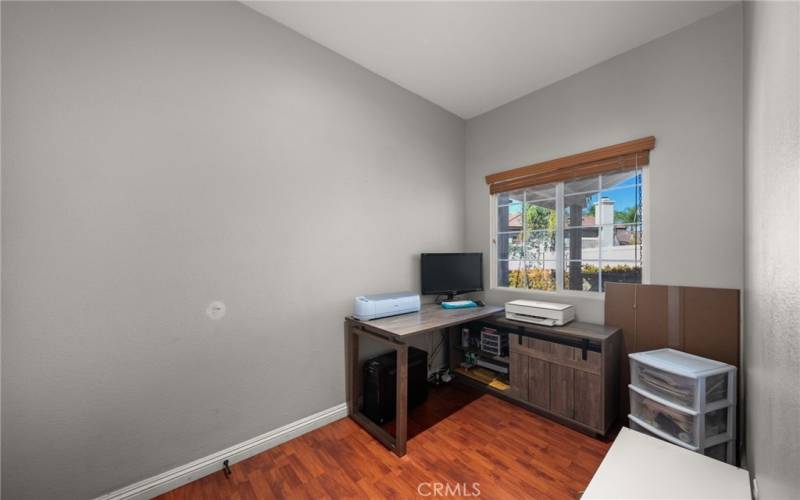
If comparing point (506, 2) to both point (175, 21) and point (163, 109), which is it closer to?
point (175, 21)

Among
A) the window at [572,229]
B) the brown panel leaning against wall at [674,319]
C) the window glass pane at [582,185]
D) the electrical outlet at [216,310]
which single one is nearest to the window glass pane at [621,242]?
the window at [572,229]

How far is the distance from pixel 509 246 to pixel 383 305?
1677 millimetres

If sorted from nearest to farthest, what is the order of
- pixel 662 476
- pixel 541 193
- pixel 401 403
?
pixel 662 476, pixel 401 403, pixel 541 193

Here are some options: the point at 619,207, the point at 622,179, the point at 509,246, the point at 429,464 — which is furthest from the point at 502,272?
the point at 429,464

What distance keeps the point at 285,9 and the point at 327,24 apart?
0.28 meters

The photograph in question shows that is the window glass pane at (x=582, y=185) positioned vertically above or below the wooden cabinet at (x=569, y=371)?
above

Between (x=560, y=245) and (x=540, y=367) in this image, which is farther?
(x=560, y=245)

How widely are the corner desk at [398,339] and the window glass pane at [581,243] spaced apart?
0.92 metres

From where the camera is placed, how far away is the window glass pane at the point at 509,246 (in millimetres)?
3146

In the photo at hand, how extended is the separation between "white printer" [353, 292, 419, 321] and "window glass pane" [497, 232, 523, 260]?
1.28 metres

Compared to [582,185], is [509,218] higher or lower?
lower

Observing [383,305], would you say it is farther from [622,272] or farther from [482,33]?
[482,33]

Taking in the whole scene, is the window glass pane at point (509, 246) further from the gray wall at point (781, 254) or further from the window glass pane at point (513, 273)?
the gray wall at point (781, 254)

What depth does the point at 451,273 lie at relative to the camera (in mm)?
3061
